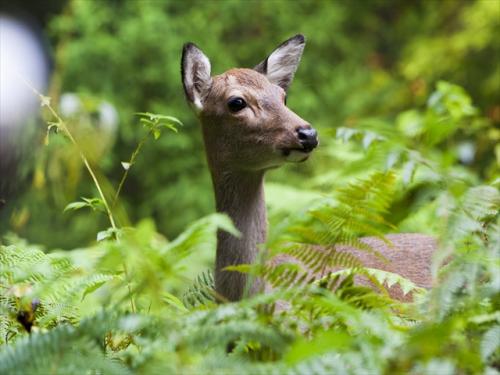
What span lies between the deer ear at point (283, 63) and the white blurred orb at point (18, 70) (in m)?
1.01

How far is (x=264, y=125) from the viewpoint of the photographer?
3150mm

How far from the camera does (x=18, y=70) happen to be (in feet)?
9.04

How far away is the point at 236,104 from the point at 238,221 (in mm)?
496

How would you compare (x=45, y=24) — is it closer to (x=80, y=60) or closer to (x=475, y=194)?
(x=80, y=60)

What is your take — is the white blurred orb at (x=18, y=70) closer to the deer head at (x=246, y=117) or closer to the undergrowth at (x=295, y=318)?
the deer head at (x=246, y=117)

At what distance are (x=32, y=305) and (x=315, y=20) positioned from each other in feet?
31.5

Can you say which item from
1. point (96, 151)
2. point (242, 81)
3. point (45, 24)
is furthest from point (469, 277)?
point (45, 24)

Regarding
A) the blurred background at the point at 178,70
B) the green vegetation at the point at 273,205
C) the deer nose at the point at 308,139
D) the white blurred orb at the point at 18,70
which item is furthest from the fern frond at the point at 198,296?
the blurred background at the point at 178,70

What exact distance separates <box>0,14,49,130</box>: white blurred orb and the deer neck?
850mm

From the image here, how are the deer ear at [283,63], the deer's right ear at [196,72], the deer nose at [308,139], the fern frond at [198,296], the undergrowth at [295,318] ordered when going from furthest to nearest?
the deer ear at [283,63], the deer's right ear at [196,72], the deer nose at [308,139], the fern frond at [198,296], the undergrowth at [295,318]

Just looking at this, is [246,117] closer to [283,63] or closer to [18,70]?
[283,63]

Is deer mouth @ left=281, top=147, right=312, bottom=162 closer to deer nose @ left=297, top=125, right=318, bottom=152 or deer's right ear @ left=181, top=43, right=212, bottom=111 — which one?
deer nose @ left=297, top=125, right=318, bottom=152

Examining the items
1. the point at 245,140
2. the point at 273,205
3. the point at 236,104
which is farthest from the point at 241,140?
the point at 273,205

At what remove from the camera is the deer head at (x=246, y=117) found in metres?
3.07
